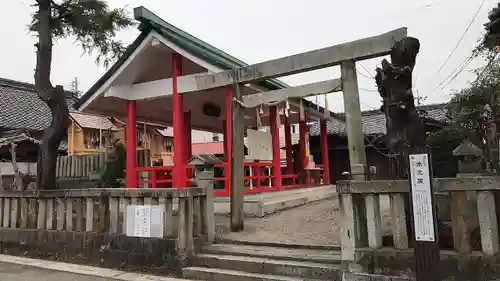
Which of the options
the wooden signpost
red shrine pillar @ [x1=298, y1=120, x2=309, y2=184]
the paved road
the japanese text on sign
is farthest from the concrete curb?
red shrine pillar @ [x1=298, y1=120, x2=309, y2=184]

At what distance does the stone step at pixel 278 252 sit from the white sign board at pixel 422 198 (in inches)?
68.3

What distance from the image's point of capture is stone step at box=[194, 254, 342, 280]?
588 cm

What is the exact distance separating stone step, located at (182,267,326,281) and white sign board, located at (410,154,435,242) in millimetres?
2138

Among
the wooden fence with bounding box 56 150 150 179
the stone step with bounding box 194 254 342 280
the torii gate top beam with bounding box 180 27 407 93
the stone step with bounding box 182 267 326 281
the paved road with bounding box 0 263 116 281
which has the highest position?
the torii gate top beam with bounding box 180 27 407 93

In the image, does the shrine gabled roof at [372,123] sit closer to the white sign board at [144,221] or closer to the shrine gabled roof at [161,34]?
the shrine gabled roof at [161,34]

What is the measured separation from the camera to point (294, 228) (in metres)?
8.48

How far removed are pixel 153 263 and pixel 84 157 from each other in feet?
34.4

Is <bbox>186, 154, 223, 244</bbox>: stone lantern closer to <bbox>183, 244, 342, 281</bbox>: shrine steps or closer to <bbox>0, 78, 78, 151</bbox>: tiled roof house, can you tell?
<bbox>183, 244, 342, 281</bbox>: shrine steps

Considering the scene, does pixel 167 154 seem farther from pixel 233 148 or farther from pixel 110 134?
pixel 233 148

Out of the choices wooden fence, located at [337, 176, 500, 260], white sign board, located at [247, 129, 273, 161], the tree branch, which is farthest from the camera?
white sign board, located at [247, 129, 273, 161]

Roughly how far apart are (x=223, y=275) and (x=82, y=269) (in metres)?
3.29

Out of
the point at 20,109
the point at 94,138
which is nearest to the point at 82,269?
the point at 94,138

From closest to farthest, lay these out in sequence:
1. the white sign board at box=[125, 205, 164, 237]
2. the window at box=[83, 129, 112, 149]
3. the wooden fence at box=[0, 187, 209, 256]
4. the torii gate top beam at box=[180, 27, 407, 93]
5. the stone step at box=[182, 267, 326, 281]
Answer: the stone step at box=[182, 267, 326, 281] < the torii gate top beam at box=[180, 27, 407, 93] < the wooden fence at box=[0, 187, 209, 256] < the white sign board at box=[125, 205, 164, 237] < the window at box=[83, 129, 112, 149]

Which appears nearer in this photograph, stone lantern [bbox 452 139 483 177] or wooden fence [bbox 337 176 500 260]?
wooden fence [bbox 337 176 500 260]
